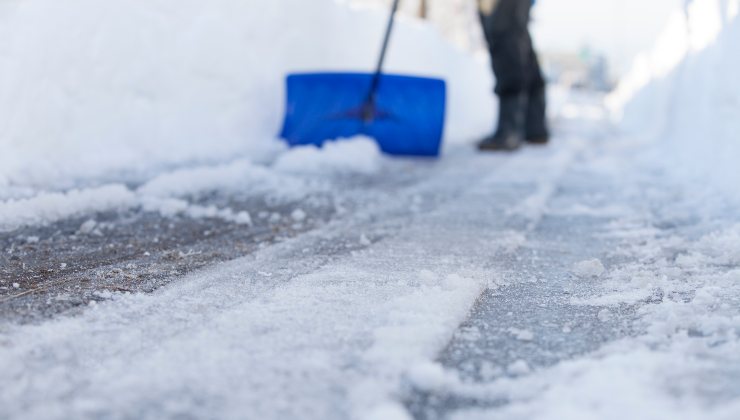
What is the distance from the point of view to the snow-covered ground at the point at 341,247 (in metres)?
0.86

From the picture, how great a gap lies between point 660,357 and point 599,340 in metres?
0.11

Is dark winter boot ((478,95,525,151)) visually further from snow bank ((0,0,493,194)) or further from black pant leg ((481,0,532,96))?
snow bank ((0,0,493,194))

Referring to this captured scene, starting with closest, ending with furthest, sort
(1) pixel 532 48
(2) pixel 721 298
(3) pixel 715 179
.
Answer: (2) pixel 721 298 < (3) pixel 715 179 < (1) pixel 532 48

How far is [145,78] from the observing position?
2982 mm

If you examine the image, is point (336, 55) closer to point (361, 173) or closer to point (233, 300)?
point (361, 173)

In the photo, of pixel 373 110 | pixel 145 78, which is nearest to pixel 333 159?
pixel 373 110

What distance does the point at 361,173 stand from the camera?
9.50 ft

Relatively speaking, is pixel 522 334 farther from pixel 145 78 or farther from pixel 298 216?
pixel 145 78

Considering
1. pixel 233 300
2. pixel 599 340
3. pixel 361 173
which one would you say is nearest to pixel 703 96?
pixel 361 173

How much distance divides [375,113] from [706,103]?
1.52 m

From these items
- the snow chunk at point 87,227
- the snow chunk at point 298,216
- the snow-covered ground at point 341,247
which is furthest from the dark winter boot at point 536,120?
the snow chunk at point 87,227

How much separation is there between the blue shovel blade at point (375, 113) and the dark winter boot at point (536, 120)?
127cm

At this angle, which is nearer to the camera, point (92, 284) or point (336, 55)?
point (92, 284)

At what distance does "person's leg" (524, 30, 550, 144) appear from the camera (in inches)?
177
